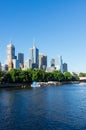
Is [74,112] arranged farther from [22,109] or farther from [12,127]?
[12,127]

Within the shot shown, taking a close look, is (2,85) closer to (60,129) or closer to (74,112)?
(74,112)

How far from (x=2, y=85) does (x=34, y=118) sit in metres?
134

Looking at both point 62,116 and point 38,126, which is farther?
point 62,116

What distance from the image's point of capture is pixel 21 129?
2080 inches

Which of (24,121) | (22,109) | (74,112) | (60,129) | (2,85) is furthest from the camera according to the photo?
(2,85)

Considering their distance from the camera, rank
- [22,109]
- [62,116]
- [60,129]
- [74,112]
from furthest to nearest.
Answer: [22,109], [74,112], [62,116], [60,129]

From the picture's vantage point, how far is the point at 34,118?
6241 cm

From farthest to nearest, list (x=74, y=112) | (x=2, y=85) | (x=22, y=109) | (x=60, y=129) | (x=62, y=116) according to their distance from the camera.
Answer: (x=2, y=85) → (x=22, y=109) → (x=74, y=112) → (x=62, y=116) → (x=60, y=129)

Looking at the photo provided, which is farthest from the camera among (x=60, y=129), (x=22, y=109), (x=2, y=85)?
(x=2, y=85)

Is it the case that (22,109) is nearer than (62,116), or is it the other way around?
(62,116)

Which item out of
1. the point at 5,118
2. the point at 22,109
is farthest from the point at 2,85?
the point at 5,118

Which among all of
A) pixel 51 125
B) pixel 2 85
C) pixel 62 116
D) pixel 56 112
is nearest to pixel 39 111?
pixel 56 112

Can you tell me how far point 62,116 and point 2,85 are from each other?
438ft

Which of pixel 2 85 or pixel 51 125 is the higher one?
pixel 2 85
